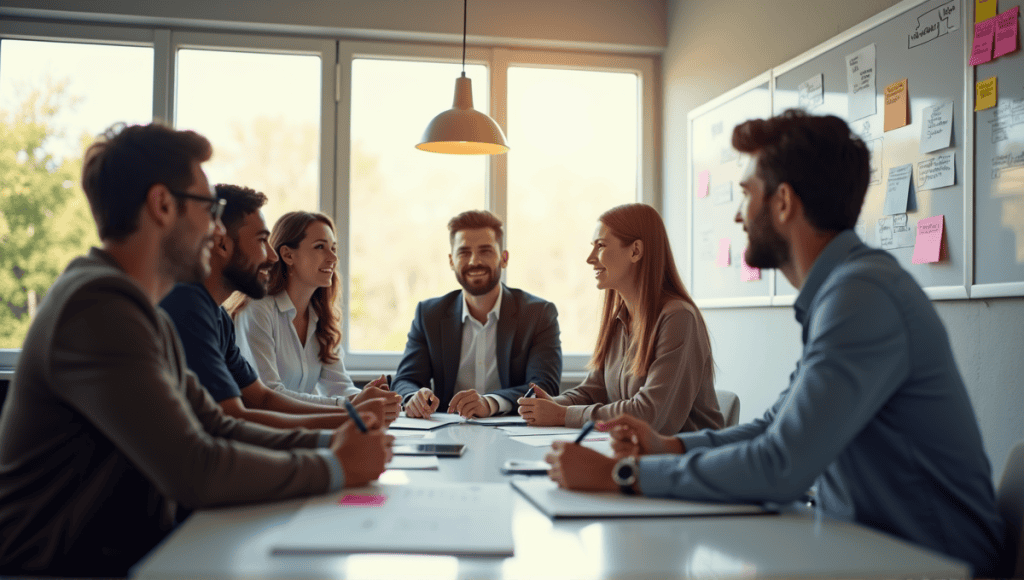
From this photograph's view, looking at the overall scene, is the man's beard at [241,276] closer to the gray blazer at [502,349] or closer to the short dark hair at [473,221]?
the gray blazer at [502,349]

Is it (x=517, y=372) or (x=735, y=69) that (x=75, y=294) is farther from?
(x=735, y=69)

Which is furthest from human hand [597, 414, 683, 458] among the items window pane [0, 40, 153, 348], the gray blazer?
window pane [0, 40, 153, 348]

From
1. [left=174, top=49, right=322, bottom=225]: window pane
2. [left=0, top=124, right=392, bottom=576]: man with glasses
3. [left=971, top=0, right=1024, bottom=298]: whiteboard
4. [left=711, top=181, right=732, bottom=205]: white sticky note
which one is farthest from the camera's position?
[left=174, top=49, right=322, bottom=225]: window pane

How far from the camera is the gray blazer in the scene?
3229mm

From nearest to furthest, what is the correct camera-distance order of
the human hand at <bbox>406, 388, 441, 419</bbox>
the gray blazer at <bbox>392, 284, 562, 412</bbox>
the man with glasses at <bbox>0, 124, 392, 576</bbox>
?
the man with glasses at <bbox>0, 124, 392, 576</bbox> → the human hand at <bbox>406, 388, 441, 419</bbox> → the gray blazer at <bbox>392, 284, 562, 412</bbox>

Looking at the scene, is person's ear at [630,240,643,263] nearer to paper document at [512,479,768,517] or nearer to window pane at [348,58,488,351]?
paper document at [512,479,768,517]

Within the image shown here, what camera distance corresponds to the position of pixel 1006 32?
2.06 m

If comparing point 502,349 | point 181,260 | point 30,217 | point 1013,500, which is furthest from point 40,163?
point 1013,500

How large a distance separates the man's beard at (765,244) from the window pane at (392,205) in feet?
9.39

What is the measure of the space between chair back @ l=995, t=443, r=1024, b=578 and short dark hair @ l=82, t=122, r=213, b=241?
4.86 feet

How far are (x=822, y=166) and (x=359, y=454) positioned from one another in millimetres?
944

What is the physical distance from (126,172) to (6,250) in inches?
127

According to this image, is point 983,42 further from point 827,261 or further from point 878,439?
point 878,439

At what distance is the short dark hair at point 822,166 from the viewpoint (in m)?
1.36
